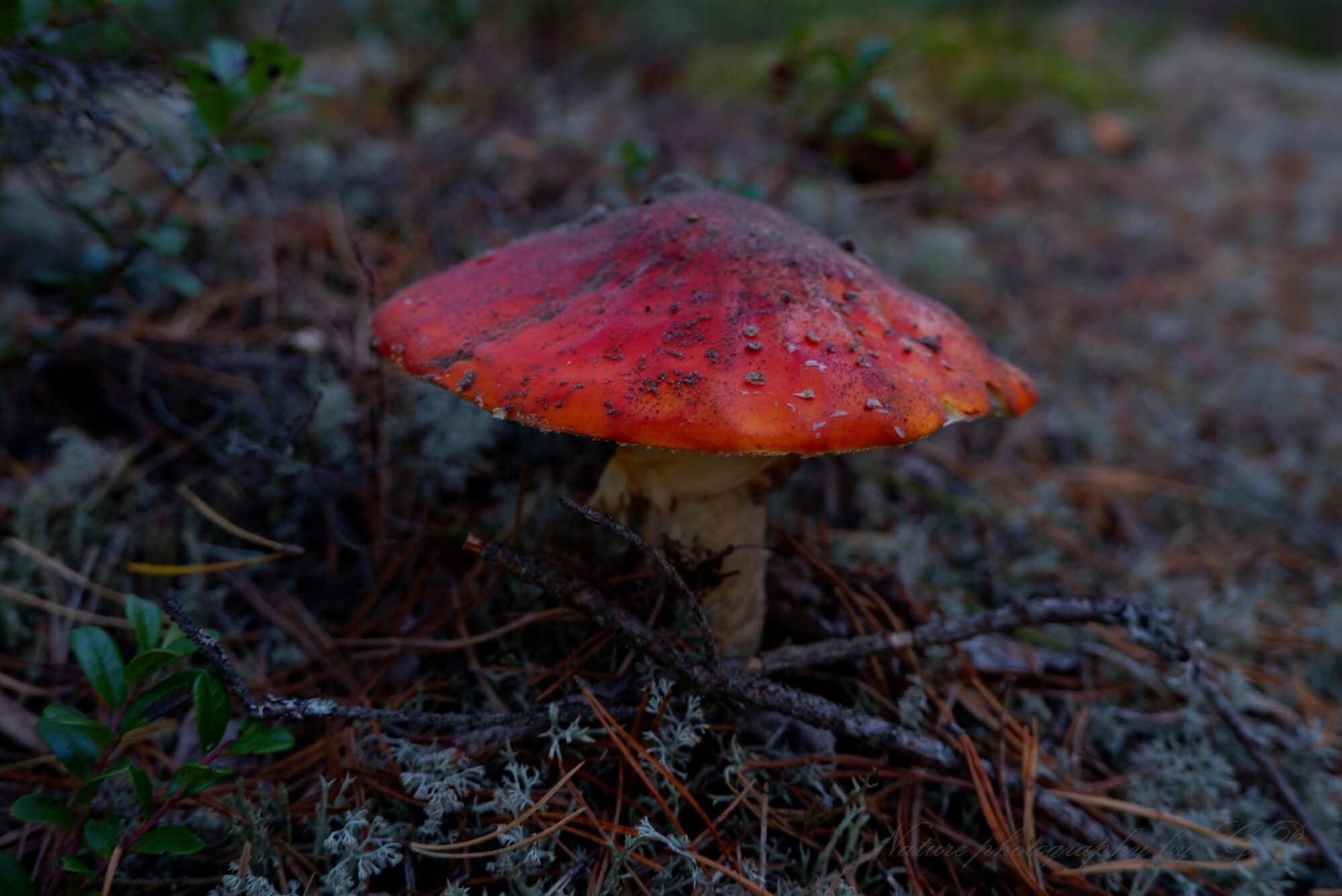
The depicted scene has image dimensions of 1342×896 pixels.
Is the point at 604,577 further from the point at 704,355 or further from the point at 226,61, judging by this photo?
the point at 226,61

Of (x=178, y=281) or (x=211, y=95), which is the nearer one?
(x=211, y=95)

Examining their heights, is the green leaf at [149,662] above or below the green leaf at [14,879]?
above

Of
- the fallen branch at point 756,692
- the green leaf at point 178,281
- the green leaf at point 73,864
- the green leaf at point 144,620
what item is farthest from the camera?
the green leaf at point 178,281

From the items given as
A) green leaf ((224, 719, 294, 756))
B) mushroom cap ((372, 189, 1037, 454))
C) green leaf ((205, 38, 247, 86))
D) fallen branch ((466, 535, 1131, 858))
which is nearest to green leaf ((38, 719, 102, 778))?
green leaf ((224, 719, 294, 756))

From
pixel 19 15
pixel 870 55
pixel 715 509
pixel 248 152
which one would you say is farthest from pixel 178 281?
pixel 870 55

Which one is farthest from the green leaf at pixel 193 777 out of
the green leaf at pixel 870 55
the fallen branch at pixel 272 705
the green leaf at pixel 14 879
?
the green leaf at pixel 870 55

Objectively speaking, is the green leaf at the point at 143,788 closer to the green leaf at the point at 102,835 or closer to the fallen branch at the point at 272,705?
the green leaf at the point at 102,835

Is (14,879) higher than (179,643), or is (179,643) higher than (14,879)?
(179,643)
